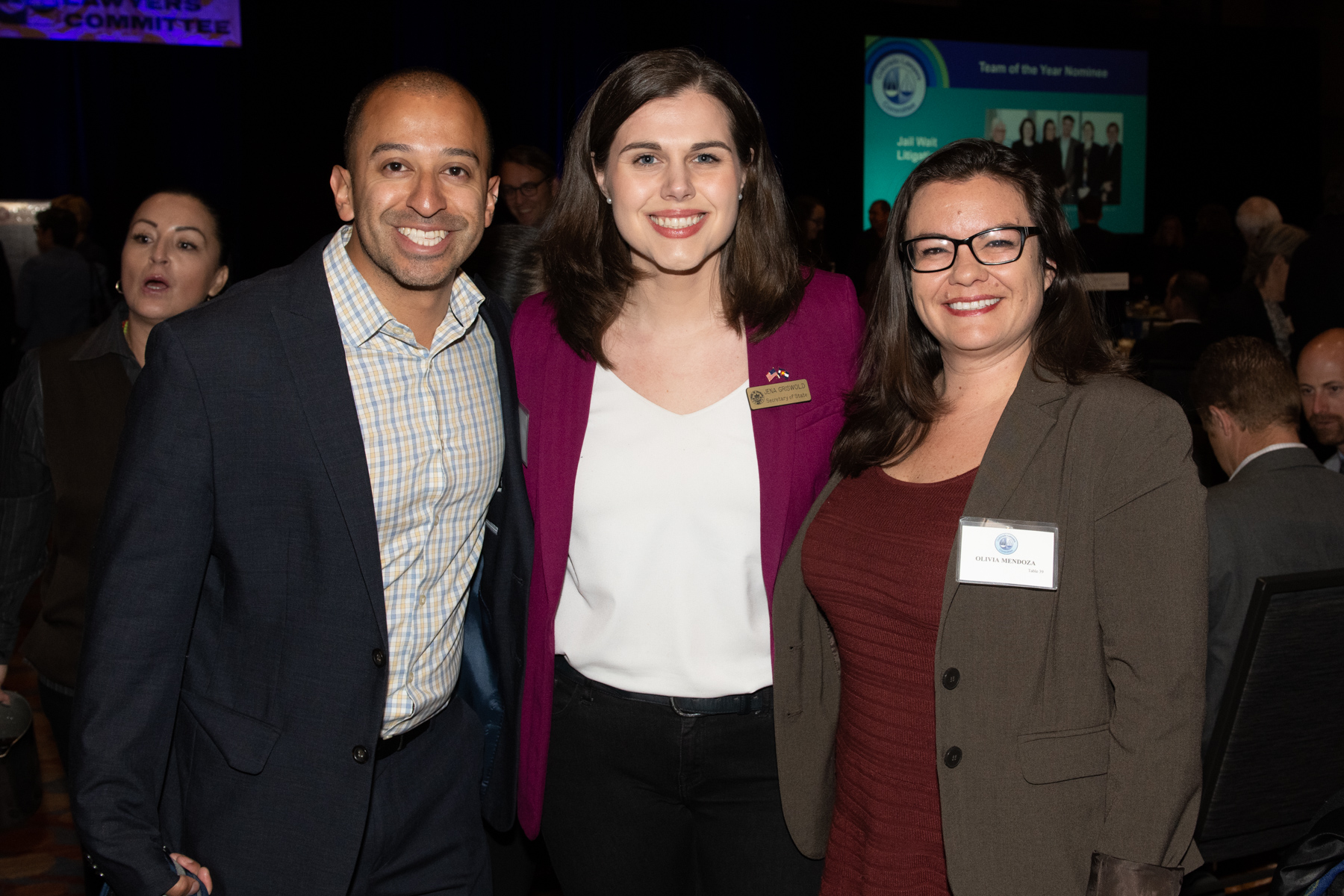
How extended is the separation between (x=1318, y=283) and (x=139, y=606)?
206 inches

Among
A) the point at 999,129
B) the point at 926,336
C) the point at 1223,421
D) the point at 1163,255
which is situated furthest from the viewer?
the point at 999,129

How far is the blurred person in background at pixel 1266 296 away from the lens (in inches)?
207

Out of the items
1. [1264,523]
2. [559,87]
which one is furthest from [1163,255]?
[1264,523]

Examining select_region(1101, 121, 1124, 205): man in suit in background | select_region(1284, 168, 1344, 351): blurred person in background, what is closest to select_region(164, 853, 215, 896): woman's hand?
select_region(1284, 168, 1344, 351): blurred person in background

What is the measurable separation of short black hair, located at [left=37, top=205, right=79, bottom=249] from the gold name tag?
7.23 metres

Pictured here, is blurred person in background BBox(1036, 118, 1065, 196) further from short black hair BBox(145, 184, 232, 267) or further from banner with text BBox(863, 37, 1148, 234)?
short black hair BBox(145, 184, 232, 267)

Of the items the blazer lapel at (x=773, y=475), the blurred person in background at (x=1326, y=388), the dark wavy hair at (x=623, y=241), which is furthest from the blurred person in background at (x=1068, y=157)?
the blazer lapel at (x=773, y=475)

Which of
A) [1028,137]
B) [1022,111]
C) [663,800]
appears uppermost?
[1022,111]

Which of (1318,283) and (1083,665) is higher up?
(1318,283)

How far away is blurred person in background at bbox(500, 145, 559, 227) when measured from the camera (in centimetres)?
460

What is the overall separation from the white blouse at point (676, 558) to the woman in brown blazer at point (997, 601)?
9cm

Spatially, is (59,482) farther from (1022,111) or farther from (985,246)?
(1022,111)

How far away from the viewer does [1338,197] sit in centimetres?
512

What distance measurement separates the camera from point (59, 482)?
211 centimetres
